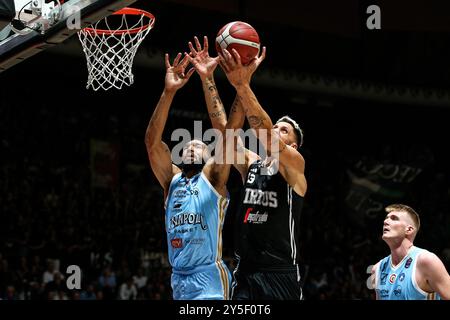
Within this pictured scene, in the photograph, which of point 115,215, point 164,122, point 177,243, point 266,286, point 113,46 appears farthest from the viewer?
point 115,215

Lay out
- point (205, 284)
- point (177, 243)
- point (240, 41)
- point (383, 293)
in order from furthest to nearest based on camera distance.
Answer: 1. point (383, 293)
2. point (177, 243)
3. point (205, 284)
4. point (240, 41)

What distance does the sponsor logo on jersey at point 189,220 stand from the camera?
549cm

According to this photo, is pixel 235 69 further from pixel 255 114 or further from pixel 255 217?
pixel 255 217

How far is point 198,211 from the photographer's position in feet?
18.1

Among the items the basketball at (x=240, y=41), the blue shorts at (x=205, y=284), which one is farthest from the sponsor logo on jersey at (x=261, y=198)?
the basketball at (x=240, y=41)

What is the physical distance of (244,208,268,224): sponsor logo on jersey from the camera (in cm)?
500

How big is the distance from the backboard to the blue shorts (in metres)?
1.91

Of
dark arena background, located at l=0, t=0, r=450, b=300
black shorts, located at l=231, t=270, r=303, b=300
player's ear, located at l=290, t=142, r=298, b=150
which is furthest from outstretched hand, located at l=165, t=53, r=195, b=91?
dark arena background, located at l=0, t=0, r=450, b=300

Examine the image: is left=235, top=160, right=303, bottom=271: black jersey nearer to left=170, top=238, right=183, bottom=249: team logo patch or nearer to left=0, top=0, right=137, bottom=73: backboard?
left=170, top=238, right=183, bottom=249: team logo patch

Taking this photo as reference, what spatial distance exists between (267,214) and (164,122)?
1.20 m

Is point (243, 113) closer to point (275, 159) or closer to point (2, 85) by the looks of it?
point (275, 159)

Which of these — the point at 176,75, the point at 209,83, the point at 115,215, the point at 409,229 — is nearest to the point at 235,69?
the point at 209,83

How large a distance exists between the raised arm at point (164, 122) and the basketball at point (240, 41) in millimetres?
502
